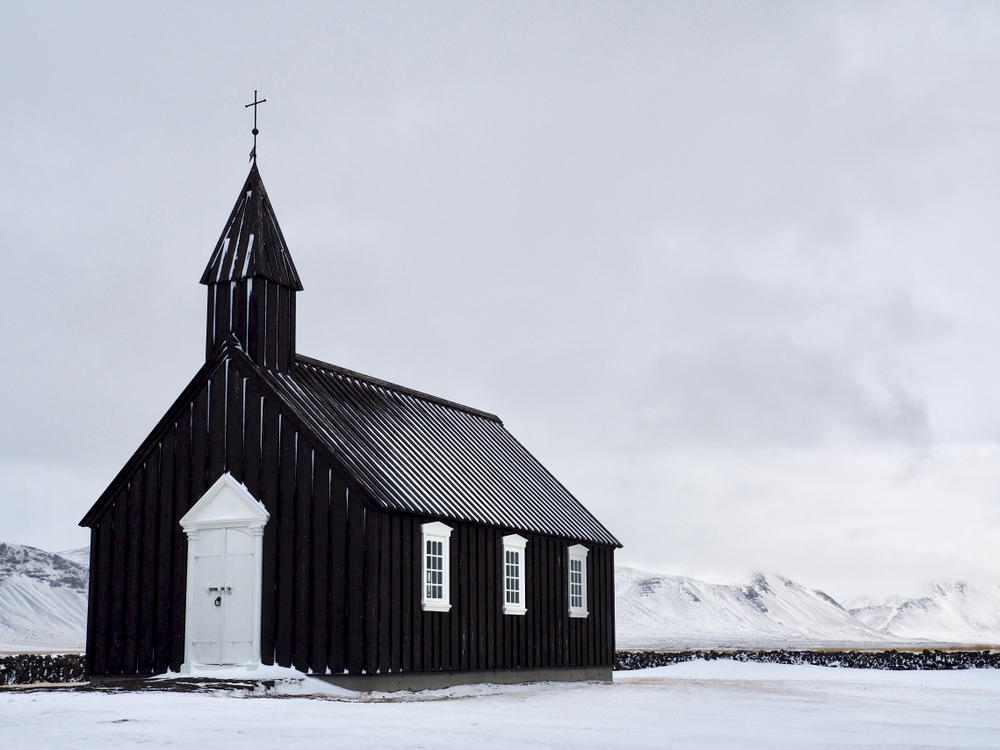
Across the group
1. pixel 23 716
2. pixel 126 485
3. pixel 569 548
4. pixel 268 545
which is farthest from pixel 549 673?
pixel 23 716

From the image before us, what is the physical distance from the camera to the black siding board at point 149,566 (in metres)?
23.6

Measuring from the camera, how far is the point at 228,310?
24234 millimetres

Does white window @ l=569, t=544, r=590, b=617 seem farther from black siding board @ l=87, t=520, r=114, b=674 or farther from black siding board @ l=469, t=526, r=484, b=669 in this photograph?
black siding board @ l=87, t=520, r=114, b=674

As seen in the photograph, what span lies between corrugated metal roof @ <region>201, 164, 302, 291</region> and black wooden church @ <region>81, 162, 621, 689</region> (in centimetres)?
5

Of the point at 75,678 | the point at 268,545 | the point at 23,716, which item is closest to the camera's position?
the point at 23,716

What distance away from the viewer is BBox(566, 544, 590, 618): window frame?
2877cm

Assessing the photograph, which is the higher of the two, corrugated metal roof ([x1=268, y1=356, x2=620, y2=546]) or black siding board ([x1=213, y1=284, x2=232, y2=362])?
black siding board ([x1=213, y1=284, x2=232, y2=362])

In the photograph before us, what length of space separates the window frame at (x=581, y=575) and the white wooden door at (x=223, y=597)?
360 inches

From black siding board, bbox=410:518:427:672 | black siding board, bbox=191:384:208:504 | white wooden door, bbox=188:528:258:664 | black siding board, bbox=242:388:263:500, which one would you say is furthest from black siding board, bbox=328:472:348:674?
black siding board, bbox=191:384:208:504

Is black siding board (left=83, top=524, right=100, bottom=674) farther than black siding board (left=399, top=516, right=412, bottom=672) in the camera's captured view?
Yes

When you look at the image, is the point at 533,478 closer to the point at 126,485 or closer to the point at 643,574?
the point at 126,485

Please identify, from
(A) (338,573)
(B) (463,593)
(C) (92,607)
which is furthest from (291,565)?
(C) (92,607)

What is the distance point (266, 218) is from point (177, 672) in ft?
31.6

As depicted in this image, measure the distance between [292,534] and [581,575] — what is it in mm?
9855
